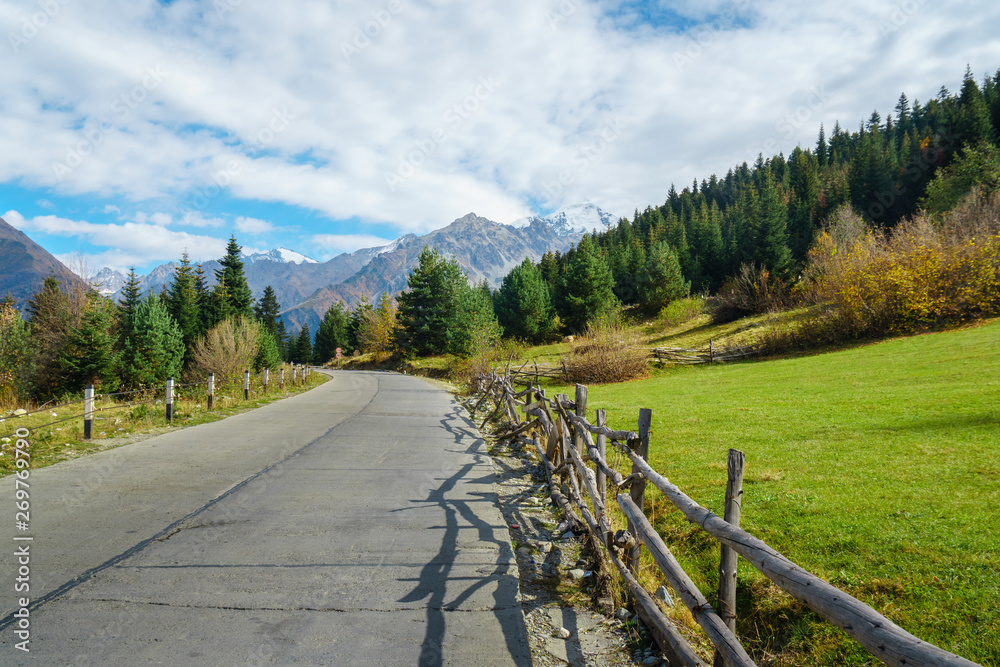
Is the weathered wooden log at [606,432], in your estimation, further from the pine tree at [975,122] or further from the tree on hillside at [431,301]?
the pine tree at [975,122]

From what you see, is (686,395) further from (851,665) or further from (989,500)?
(851,665)

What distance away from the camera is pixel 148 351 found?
→ 32.2 metres

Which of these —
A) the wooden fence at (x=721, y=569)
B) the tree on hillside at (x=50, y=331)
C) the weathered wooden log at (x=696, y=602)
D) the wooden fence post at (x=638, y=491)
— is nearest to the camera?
the wooden fence at (x=721, y=569)

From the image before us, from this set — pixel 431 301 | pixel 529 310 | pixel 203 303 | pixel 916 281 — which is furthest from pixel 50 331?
pixel 916 281

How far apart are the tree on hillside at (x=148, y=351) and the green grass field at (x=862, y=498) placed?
30883 mm

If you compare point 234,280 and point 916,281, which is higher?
point 234,280

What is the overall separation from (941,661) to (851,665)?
8.66 ft

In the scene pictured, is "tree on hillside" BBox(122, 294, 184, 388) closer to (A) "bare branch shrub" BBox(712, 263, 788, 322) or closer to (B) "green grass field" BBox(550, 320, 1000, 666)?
(B) "green grass field" BBox(550, 320, 1000, 666)

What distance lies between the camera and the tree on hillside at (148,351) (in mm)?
31438

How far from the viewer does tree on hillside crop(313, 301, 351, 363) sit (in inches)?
3974

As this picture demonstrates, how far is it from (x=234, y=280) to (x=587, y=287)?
40.7 metres

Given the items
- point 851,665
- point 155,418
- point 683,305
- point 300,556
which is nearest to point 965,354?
point 851,665

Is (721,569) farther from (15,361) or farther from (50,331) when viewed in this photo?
(50,331)

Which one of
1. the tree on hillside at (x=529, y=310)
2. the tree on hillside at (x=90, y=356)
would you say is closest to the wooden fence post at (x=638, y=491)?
the tree on hillside at (x=90, y=356)
